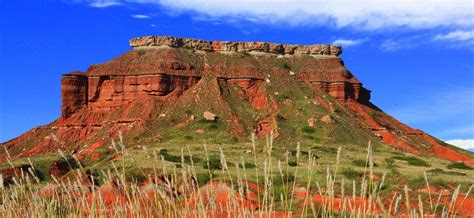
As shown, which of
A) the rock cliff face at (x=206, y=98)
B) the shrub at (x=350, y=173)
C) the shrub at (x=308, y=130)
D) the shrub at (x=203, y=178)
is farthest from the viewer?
the rock cliff face at (x=206, y=98)

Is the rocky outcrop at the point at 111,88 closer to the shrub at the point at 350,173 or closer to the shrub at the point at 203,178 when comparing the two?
the shrub at the point at 203,178

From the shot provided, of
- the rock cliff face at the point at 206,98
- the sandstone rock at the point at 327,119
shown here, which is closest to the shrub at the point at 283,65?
the rock cliff face at the point at 206,98

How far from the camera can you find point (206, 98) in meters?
58.8

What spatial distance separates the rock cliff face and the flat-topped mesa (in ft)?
0.43

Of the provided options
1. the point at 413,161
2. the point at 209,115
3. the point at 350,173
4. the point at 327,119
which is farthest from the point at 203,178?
the point at 327,119

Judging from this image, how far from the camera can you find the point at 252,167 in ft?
125

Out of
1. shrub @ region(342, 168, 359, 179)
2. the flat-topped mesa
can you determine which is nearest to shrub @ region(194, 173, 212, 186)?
shrub @ region(342, 168, 359, 179)

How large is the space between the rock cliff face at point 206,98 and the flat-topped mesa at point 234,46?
0.43 ft

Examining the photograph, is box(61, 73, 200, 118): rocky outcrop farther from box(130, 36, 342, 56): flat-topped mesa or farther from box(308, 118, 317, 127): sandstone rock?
box(308, 118, 317, 127): sandstone rock

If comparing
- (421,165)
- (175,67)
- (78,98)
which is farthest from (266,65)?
(421,165)

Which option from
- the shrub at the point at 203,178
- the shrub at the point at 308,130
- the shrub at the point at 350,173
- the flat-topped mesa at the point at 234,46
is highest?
the flat-topped mesa at the point at 234,46

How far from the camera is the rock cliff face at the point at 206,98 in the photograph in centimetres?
5638

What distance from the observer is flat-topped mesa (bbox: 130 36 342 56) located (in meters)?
68.8

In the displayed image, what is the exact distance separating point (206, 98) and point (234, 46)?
14.6 m
